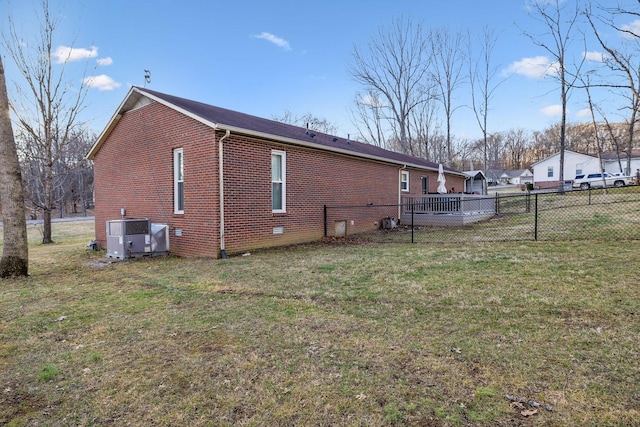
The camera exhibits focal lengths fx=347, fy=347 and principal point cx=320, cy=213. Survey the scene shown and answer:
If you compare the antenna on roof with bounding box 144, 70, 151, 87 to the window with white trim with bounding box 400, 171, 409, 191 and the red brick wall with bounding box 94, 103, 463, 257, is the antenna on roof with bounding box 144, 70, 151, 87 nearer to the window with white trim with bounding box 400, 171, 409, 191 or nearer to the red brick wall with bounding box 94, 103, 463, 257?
the red brick wall with bounding box 94, 103, 463, 257

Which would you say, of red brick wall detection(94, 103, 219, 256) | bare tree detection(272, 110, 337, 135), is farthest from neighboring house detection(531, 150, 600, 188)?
red brick wall detection(94, 103, 219, 256)

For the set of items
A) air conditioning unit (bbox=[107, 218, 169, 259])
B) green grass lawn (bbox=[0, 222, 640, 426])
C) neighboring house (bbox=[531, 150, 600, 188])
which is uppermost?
neighboring house (bbox=[531, 150, 600, 188])

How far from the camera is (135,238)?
8805 millimetres

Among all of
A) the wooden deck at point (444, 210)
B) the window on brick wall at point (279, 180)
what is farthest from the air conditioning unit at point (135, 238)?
the wooden deck at point (444, 210)

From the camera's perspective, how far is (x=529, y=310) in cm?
388

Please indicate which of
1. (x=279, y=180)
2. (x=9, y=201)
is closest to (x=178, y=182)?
(x=279, y=180)

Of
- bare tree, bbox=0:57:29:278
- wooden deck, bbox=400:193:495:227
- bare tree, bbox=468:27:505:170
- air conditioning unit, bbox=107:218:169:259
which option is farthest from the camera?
bare tree, bbox=468:27:505:170

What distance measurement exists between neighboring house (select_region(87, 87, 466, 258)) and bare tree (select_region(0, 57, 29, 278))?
3207mm

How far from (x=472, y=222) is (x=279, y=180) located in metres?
9.24

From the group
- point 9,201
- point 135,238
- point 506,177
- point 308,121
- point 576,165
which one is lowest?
point 135,238

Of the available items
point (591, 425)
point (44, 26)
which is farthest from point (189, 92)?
point (591, 425)

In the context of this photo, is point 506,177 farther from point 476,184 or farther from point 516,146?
point 476,184

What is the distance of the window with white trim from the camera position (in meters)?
16.3

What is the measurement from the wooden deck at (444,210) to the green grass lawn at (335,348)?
329 inches
